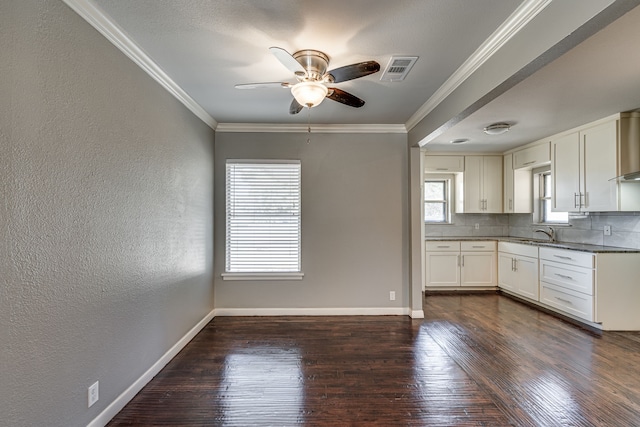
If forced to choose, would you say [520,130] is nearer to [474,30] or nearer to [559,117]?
[559,117]

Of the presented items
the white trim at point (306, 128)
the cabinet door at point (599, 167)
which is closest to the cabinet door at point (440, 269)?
the cabinet door at point (599, 167)

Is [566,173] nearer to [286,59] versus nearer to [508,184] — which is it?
[508,184]

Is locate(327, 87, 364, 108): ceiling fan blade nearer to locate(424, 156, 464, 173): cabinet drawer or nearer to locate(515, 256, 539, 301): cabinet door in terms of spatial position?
locate(424, 156, 464, 173): cabinet drawer

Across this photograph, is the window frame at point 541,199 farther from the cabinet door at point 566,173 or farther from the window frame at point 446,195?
the window frame at point 446,195

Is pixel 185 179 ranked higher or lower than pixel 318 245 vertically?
higher

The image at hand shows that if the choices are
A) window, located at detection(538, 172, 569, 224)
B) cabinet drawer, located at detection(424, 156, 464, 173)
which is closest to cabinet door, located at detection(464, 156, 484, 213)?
cabinet drawer, located at detection(424, 156, 464, 173)

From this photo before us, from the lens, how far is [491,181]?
5.42 meters

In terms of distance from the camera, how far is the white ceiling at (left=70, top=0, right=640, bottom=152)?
1754mm

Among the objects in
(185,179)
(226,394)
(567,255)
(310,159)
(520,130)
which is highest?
(520,130)

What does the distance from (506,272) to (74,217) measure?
18.5 feet

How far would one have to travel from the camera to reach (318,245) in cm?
404

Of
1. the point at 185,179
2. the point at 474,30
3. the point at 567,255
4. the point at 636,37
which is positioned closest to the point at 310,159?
the point at 185,179

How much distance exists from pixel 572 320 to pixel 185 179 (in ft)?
16.1

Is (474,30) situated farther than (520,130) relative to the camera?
No
